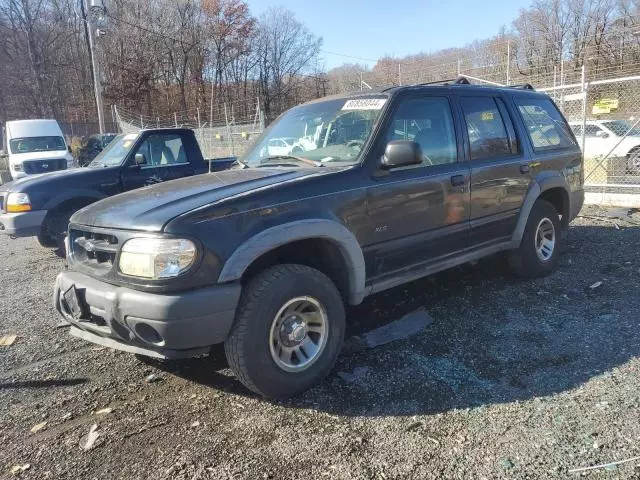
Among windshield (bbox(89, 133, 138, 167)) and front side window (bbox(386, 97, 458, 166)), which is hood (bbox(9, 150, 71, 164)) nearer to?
windshield (bbox(89, 133, 138, 167))

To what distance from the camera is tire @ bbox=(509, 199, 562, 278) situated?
195 inches

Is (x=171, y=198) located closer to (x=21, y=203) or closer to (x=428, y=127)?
(x=428, y=127)

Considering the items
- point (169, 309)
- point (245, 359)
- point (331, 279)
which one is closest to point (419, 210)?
point (331, 279)

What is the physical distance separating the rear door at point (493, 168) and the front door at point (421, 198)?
173mm

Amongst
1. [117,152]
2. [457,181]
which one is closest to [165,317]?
[457,181]

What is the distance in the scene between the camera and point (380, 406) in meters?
2.95

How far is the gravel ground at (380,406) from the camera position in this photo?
8.07 ft

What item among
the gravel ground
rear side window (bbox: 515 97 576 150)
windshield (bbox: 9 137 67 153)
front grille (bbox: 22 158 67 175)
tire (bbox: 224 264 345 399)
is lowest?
the gravel ground

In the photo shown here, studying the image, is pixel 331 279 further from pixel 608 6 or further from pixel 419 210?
pixel 608 6

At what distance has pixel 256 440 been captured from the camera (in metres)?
2.68

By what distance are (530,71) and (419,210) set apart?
1980 centimetres

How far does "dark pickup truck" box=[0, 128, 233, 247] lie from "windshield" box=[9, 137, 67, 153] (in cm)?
1059

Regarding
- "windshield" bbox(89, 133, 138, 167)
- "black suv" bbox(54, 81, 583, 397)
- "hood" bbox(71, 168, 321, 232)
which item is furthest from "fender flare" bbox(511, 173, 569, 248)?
"windshield" bbox(89, 133, 138, 167)

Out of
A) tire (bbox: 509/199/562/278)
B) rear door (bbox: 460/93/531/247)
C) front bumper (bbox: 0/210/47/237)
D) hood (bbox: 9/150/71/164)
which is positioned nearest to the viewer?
rear door (bbox: 460/93/531/247)
